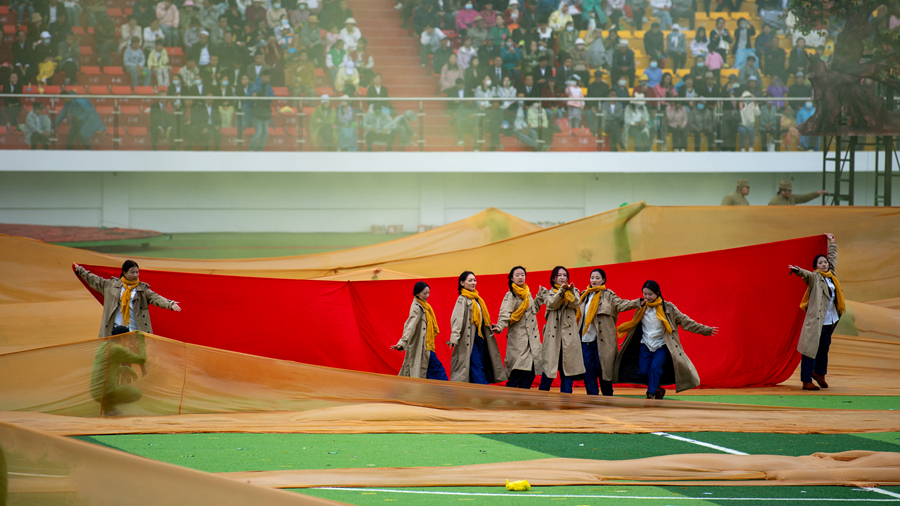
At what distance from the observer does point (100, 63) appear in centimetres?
1908

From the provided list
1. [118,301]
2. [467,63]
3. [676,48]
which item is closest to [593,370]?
[118,301]

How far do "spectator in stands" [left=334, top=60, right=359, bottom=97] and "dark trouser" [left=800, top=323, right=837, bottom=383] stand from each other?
42.4 ft

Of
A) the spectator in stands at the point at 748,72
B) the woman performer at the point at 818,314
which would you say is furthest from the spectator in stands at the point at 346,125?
the woman performer at the point at 818,314

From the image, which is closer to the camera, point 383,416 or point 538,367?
point 383,416

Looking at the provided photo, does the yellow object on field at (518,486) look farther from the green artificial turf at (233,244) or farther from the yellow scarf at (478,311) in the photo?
the green artificial turf at (233,244)

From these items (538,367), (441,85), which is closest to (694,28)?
(441,85)

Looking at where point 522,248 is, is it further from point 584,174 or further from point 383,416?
point 584,174

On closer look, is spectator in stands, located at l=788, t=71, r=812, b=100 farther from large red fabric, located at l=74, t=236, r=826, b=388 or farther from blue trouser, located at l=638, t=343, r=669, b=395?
blue trouser, located at l=638, t=343, r=669, b=395

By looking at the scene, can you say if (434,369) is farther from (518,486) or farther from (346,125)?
A: (346,125)

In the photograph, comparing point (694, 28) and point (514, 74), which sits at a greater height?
point (694, 28)

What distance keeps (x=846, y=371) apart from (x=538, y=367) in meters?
3.66

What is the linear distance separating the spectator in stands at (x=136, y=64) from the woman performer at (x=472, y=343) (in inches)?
518

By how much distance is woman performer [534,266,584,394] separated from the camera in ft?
25.7

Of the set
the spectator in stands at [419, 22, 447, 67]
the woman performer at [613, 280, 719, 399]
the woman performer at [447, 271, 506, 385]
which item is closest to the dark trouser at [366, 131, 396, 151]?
the spectator in stands at [419, 22, 447, 67]
